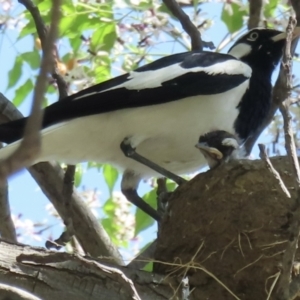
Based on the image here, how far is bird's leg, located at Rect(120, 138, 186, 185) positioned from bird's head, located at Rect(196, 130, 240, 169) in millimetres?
226

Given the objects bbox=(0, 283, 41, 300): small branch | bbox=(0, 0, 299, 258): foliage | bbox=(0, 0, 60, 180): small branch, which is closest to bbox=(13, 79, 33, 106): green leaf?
bbox=(0, 0, 299, 258): foliage

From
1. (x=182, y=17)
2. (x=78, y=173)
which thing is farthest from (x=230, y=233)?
(x=78, y=173)

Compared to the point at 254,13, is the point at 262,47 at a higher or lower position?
lower

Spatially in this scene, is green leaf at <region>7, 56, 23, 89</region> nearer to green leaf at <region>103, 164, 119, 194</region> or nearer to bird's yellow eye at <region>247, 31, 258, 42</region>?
green leaf at <region>103, 164, 119, 194</region>

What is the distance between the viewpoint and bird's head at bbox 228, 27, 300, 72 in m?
2.67

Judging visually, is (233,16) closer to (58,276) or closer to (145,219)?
(145,219)

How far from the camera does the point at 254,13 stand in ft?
8.41

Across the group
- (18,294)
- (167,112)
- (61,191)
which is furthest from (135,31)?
(18,294)

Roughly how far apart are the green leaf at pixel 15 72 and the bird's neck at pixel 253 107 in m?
0.95

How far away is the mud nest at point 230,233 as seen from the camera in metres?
1.57

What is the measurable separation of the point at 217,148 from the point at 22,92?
102 centimetres

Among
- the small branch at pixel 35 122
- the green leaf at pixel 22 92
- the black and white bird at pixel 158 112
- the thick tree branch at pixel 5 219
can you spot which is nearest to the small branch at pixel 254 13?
the black and white bird at pixel 158 112

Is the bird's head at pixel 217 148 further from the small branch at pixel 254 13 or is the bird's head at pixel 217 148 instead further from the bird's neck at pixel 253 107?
the small branch at pixel 254 13

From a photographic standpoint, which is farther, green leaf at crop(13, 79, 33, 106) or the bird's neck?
green leaf at crop(13, 79, 33, 106)
